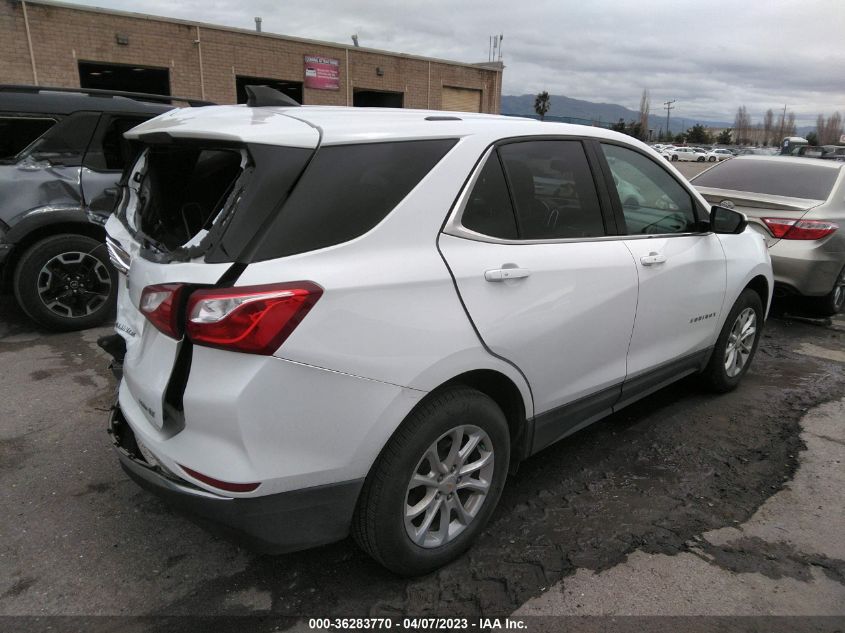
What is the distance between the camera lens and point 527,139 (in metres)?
2.75

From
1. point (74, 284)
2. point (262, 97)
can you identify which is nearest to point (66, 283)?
point (74, 284)

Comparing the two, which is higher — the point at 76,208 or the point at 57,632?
the point at 76,208

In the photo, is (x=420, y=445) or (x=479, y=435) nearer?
(x=420, y=445)

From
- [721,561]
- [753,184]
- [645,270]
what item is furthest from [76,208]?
[753,184]

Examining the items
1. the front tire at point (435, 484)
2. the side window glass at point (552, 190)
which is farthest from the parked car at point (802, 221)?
the front tire at point (435, 484)

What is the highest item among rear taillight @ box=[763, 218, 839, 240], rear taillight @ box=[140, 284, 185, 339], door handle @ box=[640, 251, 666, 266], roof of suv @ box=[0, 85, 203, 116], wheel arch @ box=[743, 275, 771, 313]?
roof of suv @ box=[0, 85, 203, 116]

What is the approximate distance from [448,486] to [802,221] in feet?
16.9

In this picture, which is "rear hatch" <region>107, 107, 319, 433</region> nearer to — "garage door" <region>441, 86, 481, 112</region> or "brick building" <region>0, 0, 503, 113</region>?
"brick building" <region>0, 0, 503, 113</region>

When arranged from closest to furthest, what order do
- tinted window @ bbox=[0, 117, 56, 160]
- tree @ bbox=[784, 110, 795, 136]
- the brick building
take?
tinted window @ bbox=[0, 117, 56, 160] → the brick building → tree @ bbox=[784, 110, 795, 136]

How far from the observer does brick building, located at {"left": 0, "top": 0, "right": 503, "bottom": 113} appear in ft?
55.1

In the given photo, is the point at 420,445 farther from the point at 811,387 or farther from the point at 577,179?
the point at 811,387

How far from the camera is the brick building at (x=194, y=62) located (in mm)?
16781

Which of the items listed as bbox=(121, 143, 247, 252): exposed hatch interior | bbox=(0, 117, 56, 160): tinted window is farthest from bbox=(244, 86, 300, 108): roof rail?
bbox=(0, 117, 56, 160): tinted window

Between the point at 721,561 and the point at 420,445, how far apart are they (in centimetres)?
145
